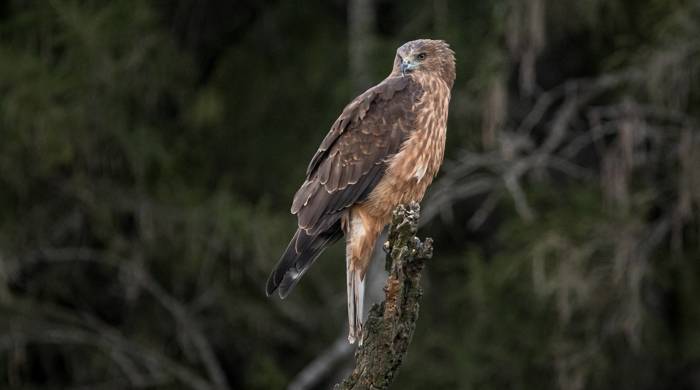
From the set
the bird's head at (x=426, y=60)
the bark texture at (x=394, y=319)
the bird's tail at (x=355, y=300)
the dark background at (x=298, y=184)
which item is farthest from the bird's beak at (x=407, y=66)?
the dark background at (x=298, y=184)

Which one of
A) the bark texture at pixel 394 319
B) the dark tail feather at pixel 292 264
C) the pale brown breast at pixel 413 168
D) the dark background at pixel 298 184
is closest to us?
the bark texture at pixel 394 319

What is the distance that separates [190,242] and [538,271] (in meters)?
2.61

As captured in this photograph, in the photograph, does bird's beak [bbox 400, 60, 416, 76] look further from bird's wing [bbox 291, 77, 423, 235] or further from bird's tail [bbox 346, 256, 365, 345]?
bird's tail [bbox 346, 256, 365, 345]

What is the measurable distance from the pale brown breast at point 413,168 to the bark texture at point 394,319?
3.25 ft

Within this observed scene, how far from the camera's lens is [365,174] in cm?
679

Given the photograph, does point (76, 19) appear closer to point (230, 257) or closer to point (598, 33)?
point (230, 257)

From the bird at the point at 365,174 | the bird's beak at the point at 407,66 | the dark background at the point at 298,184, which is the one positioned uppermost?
the bird's beak at the point at 407,66

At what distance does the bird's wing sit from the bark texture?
0.99m

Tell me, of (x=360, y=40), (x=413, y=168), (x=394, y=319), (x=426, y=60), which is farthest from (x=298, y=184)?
(x=394, y=319)

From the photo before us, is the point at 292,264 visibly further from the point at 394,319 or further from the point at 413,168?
the point at 394,319

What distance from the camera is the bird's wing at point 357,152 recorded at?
22.1 feet

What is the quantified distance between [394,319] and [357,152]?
134 cm

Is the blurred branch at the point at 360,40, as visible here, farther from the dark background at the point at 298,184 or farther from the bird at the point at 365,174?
the bird at the point at 365,174

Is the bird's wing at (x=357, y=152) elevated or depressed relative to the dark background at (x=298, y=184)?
elevated
